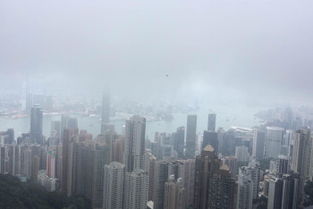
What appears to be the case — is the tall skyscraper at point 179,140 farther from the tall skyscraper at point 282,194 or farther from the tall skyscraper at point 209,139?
the tall skyscraper at point 282,194

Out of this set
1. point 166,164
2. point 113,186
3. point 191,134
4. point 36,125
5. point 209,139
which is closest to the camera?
point 113,186

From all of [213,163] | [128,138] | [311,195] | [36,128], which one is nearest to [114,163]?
[128,138]

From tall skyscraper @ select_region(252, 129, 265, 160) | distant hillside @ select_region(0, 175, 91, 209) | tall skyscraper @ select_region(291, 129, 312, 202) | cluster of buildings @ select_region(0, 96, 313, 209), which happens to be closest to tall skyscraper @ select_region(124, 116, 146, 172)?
cluster of buildings @ select_region(0, 96, 313, 209)

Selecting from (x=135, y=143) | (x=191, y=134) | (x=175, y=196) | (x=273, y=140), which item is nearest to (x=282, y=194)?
(x=273, y=140)

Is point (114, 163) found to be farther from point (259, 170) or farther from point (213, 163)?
point (259, 170)

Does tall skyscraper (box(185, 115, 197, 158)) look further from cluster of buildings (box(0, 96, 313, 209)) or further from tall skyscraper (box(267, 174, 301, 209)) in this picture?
tall skyscraper (box(267, 174, 301, 209))

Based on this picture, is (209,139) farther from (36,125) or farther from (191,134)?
(36,125)

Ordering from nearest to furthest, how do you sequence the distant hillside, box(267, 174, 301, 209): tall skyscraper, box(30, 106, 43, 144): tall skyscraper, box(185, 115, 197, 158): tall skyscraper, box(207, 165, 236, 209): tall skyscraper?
box(207, 165, 236, 209): tall skyscraper, the distant hillside, box(267, 174, 301, 209): tall skyscraper, box(185, 115, 197, 158): tall skyscraper, box(30, 106, 43, 144): tall skyscraper
